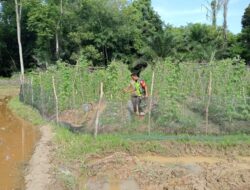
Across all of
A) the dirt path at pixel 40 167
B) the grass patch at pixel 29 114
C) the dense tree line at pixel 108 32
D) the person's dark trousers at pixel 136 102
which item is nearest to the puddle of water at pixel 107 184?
the dirt path at pixel 40 167

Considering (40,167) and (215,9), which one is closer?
(40,167)

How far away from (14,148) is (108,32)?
28.2 meters

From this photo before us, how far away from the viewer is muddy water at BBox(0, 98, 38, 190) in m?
9.50

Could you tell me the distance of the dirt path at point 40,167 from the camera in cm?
873

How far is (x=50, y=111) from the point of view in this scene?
55.3 ft

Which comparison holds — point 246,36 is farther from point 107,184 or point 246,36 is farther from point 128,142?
point 107,184

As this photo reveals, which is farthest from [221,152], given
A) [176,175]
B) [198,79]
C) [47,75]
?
[47,75]

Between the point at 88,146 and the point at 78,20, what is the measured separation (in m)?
32.0

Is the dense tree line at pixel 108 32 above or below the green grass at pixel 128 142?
above

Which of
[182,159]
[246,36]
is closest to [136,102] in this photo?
[182,159]

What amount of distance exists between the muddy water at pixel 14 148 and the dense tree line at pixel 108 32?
1792 cm

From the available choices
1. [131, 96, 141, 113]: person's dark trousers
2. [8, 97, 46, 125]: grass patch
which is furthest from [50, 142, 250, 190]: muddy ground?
[8, 97, 46, 125]: grass patch

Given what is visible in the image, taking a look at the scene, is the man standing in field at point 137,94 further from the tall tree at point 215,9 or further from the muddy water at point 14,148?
the tall tree at point 215,9

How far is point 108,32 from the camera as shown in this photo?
40281mm
